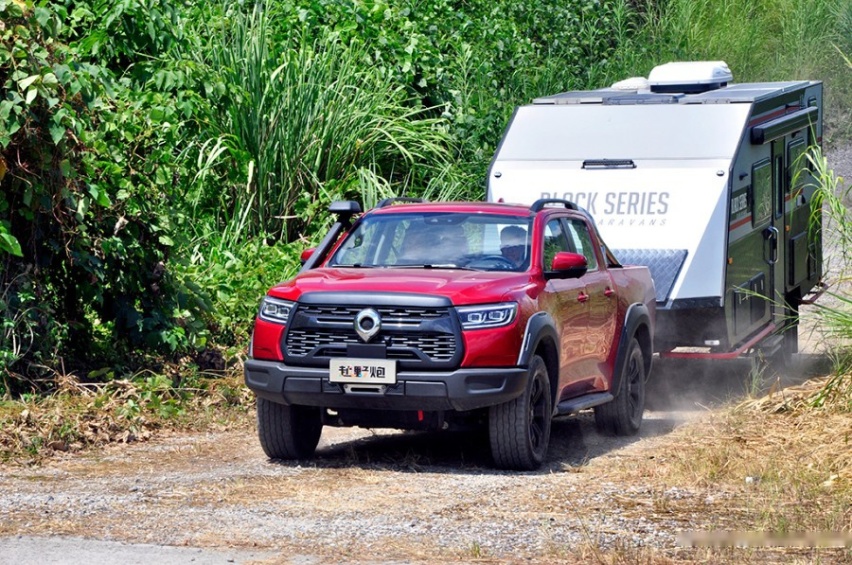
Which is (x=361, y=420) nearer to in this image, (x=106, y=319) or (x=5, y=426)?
(x=5, y=426)

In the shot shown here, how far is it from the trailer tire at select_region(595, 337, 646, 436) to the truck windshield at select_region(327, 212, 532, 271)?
1.58 meters

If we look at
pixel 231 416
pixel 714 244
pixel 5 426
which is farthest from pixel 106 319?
pixel 714 244

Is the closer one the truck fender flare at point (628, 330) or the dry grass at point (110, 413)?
the dry grass at point (110, 413)

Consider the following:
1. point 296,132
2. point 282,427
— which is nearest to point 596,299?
point 282,427

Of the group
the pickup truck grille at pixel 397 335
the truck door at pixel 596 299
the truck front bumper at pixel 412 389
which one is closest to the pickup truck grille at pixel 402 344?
the pickup truck grille at pixel 397 335

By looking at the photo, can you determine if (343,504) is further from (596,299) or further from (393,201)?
(393,201)

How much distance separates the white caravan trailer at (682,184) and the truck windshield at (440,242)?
2.83 m

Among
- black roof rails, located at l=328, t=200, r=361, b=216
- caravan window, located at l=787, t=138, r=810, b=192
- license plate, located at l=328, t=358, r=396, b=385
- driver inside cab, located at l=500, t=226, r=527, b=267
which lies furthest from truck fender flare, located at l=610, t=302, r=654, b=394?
caravan window, located at l=787, t=138, r=810, b=192

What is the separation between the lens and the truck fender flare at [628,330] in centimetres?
1075

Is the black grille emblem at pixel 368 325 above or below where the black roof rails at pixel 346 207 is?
below

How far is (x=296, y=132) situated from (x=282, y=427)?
7.37 meters

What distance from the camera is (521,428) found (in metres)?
8.91

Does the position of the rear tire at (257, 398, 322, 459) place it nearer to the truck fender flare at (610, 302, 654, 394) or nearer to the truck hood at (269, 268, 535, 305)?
the truck hood at (269, 268, 535, 305)

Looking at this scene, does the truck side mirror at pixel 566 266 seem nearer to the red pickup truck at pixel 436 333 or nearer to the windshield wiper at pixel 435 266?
the red pickup truck at pixel 436 333
